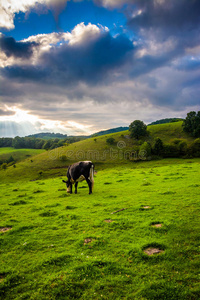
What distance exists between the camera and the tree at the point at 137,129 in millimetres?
87725

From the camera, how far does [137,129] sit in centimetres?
8781

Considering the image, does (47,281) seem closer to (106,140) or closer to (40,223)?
(40,223)

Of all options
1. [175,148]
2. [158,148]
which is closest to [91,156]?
[158,148]

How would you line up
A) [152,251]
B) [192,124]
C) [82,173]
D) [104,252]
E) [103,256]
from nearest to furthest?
1. [103,256]
2. [152,251]
3. [104,252]
4. [82,173]
5. [192,124]

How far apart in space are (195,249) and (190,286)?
5.62 ft

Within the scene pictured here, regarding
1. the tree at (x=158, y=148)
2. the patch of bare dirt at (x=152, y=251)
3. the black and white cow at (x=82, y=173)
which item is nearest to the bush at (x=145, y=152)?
the tree at (x=158, y=148)

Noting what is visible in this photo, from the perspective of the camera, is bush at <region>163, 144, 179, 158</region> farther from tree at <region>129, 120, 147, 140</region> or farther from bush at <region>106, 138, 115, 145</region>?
bush at <region>106, 138, 115, 145</region>

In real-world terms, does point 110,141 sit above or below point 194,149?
above

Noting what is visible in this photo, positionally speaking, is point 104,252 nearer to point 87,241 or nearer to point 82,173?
point 87,241

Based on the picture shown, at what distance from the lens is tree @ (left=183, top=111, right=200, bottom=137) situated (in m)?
80.7

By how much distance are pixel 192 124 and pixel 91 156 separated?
5762cm

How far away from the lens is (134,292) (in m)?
4.35

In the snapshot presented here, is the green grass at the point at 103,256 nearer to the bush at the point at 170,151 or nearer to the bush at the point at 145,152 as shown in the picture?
the bush at the point at 145,152

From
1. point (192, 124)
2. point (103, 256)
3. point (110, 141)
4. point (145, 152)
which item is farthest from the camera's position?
point (110, 141)
